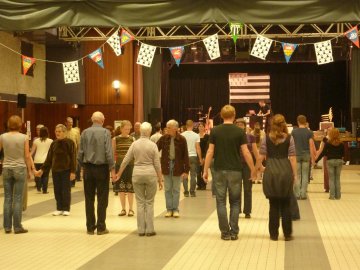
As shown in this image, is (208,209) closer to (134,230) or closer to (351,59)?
(134,230)

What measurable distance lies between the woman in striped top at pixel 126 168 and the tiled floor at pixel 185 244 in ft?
1.15

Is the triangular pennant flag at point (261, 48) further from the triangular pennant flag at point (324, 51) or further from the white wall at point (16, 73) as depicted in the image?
the white wall at point (16, 73)

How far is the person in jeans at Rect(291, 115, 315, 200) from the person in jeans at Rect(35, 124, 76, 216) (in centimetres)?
486

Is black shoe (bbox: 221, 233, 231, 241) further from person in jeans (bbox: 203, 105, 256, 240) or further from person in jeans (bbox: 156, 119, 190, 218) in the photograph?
person in jeans (bbox: 156, 119, 190, 218)

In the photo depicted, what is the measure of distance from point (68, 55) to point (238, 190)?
713 inches

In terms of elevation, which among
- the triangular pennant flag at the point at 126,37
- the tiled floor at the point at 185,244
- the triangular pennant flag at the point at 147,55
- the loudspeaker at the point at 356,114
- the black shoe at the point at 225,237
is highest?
the triangular pennant flag at the point at 126,37

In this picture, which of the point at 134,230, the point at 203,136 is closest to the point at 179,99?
the point at 203,136

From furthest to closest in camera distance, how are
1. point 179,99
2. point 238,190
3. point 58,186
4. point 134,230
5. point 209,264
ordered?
point 179,99 < point 58,186 < point 134,230 < point 238,190 < point 209,264

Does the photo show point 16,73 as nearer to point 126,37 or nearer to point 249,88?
point 126,37

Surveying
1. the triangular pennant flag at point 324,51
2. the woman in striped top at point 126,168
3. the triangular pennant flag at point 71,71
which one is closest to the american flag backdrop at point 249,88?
the triangular pennant flag at point 324,51

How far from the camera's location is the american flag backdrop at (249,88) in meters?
32.1

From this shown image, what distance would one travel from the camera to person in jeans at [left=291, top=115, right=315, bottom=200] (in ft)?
45.0

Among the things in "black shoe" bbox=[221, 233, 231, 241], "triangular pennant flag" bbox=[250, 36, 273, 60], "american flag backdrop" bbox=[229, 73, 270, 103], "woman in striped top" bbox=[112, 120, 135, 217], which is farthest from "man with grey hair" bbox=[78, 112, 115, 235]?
"american flag backdrop" bbox=[229, 73, 270, 103]

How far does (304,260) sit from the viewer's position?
286 inches
